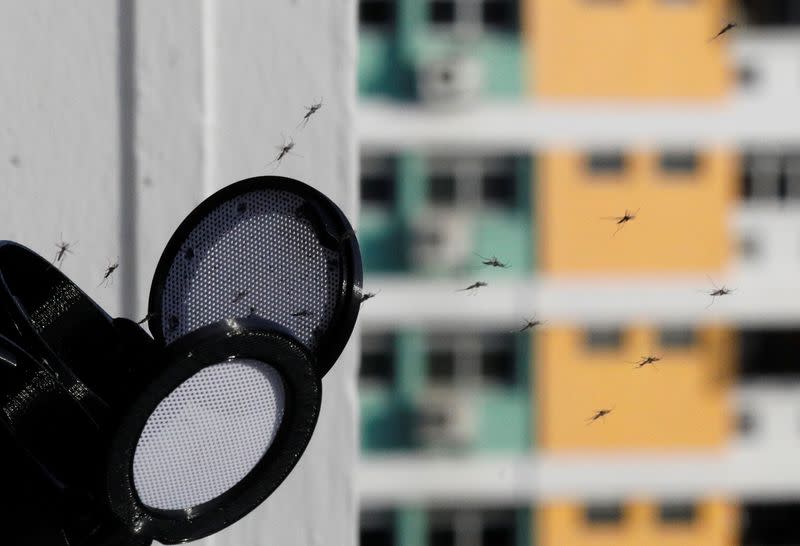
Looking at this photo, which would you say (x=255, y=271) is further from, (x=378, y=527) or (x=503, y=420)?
(x=378, y=527)

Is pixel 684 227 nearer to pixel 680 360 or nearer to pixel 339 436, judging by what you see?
pixel 680 360

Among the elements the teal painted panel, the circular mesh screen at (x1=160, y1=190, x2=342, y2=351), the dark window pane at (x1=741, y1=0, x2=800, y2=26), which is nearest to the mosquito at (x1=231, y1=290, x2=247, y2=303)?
the circular mesh screen at (x1=160, y1=190, x2=342, y2=351)

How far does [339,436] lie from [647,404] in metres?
4.15

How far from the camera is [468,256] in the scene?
163 inches

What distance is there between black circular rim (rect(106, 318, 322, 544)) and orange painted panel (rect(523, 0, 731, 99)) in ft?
13.1

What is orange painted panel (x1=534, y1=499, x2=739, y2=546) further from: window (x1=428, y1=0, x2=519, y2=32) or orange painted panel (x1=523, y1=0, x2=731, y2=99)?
window (x1=428, y1=0, x2=519, y2=32)

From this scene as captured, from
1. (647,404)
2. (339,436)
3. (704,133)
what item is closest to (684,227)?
(704,133)

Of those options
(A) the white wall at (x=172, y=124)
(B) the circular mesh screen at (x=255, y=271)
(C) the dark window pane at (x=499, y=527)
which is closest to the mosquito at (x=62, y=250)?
(A) the white wall at (x=172, y=124)

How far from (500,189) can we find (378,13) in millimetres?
796

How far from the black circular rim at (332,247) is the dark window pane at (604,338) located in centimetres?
414

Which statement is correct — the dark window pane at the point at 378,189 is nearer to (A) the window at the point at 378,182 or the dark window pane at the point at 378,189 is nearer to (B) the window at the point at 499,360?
(A) the window at the point at 378,182

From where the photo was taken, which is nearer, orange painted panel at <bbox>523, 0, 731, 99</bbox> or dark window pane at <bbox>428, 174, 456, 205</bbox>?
orange painted panel at <bbox>523, 0, 731, 99</bbox>

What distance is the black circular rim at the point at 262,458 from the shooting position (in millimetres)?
275

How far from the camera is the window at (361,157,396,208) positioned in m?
4.23
